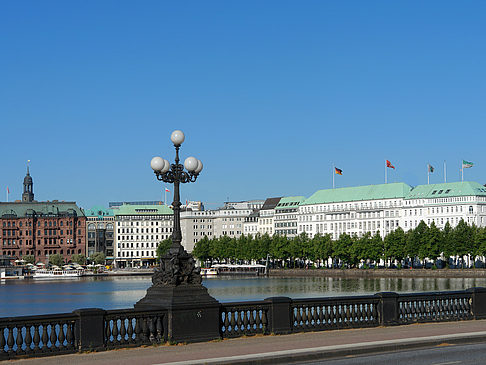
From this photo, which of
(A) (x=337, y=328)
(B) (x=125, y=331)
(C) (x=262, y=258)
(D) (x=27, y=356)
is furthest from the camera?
(C) (x=262, y=258)

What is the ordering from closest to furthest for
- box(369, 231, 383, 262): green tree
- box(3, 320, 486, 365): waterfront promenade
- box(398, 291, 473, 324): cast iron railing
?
box(3, 320, 486, 365): waterfront promenade
box(398, 291, 473, 324): cast iron railing
box(369, 231, 383, 262): green tree

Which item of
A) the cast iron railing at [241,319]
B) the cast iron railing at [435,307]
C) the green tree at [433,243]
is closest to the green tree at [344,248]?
the green tree at [433,243]

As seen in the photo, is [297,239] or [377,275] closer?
[377,275]

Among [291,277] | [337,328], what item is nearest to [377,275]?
[291,277]

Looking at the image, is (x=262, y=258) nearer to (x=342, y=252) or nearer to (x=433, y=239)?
(x=342, y=252)

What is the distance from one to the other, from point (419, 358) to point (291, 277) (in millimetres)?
153436

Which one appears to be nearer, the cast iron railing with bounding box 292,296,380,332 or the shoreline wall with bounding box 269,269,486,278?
the cast iron railing with bounding box 292,296,380,332

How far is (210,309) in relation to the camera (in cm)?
2403

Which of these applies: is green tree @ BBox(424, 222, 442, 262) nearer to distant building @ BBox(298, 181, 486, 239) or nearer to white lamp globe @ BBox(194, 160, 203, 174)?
distant building @ BBox(298, 181, 486, 239)

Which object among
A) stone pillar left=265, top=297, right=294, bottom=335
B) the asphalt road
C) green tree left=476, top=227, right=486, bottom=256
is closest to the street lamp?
stone pillar left=265, top=297, right=294, bottom=335

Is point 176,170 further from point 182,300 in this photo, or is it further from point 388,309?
point 388,309

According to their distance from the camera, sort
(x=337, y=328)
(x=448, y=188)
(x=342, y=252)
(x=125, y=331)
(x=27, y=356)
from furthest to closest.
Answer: (x=448, y=188) < (x=342, y=252) < (x=337, y=328) < (x=125, y=331) < (x=27, y=356)

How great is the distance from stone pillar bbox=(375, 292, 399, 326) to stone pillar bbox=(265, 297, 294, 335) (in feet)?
12.1

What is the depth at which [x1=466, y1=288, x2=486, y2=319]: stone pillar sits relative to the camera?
30.0 m
